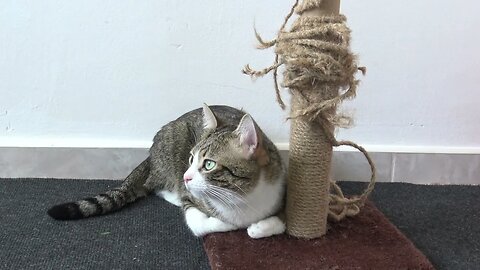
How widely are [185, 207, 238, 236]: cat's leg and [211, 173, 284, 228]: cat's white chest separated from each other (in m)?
0.02

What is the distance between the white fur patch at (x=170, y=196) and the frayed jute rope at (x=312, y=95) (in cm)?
38

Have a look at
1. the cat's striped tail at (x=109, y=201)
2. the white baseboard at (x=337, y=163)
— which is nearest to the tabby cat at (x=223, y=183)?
the cat's striped tail at (x=109, y=201)

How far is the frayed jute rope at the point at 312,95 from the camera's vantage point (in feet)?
3.73

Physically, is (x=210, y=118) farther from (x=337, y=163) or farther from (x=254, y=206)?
(x=337, y=163)

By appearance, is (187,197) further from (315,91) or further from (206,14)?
(206,14)

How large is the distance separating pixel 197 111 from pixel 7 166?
0.65 m

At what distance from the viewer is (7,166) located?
1693mm

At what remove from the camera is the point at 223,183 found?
3.94 feet

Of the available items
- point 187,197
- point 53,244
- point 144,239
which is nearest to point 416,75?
point 187,197

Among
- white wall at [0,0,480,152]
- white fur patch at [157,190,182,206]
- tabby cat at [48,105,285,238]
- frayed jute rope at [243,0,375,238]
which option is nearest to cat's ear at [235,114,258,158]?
tabby cat at [48,105,285,238]

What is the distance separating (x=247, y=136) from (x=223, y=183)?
0.12 m

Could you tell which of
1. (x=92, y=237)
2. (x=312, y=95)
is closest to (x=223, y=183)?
(x=312, y=95)

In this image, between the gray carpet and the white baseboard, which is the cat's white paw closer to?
the gray carpet

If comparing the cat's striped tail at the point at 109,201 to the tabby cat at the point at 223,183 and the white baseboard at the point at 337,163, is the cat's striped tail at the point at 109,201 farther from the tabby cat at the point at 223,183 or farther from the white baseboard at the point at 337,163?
the white baseboard at the point at 337,163
